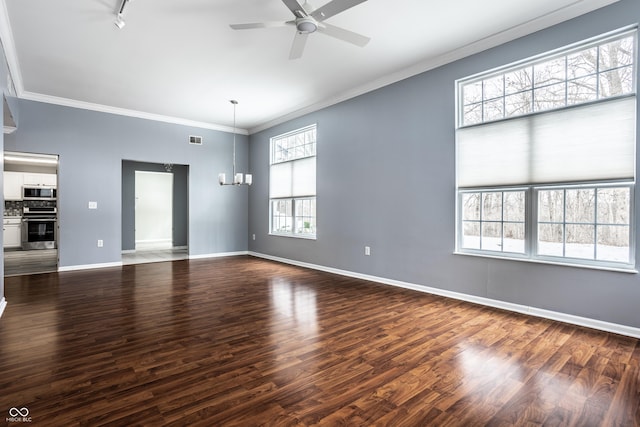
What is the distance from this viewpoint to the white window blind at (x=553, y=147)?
299 cm

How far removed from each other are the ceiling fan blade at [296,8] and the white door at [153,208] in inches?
309

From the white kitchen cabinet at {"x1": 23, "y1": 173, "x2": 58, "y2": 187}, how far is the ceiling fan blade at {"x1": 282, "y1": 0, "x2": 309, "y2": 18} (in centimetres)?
944

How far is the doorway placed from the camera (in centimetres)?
877

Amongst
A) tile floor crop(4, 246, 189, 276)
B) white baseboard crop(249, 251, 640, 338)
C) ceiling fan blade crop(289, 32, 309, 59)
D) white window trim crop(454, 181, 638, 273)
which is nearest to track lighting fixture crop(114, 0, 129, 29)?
ceiling fan blade crop(289, 32, 309, 59)

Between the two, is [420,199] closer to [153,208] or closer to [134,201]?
[134,201]

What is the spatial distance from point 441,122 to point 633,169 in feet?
6.52

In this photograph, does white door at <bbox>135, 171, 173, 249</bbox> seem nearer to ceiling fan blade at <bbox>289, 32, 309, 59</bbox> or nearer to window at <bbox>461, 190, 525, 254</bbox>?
ceiling fan blade at <bbox>289, 32, 309, 59</bbox>

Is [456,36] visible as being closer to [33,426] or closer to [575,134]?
[575,134]

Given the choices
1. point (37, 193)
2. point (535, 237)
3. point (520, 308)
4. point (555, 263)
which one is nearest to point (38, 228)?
point (37, 193)

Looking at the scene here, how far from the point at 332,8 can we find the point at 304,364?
2844 millimetres

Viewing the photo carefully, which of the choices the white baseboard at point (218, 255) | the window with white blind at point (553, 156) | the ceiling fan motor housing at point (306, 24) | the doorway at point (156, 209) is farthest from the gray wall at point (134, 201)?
the window with white blind at point (553, 156)

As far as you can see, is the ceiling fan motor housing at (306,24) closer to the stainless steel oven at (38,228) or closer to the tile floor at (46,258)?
the tile floor at (46,258)

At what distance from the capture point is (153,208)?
9.62m

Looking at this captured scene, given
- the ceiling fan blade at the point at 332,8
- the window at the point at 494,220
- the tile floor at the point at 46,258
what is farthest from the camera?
the tile floor at the point at 46,258
